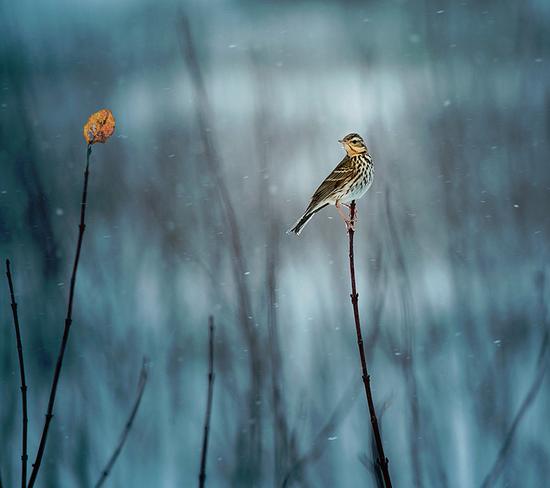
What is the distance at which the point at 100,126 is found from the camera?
72 cm

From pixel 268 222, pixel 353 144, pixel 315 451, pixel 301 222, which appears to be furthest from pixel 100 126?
pixel 268 222

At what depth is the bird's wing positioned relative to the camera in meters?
1.50

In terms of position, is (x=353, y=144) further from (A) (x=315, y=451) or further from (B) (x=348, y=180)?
(A) (x=315, y=451)

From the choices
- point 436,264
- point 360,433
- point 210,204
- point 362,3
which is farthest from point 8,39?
point 360,433

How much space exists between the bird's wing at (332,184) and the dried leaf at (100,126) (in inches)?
30.1

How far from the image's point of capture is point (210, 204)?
4.73 m

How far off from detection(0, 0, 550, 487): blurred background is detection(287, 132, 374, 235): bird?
2.03ft

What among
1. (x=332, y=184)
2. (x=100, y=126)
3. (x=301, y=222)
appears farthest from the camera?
(x=332, y=184)

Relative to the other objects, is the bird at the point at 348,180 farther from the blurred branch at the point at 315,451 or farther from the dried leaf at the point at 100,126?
the dried leaf at the point at 100,126

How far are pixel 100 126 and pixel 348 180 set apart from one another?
3.35 ft

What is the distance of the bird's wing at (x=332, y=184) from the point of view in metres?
1.50

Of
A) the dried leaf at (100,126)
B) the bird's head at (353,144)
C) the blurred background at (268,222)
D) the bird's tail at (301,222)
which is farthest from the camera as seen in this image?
the blurred background at (268,222)

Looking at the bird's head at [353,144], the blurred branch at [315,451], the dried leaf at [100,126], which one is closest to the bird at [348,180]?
the bird's head at [353,144]

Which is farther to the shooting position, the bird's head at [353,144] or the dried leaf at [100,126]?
the bird's head at [353,144]
